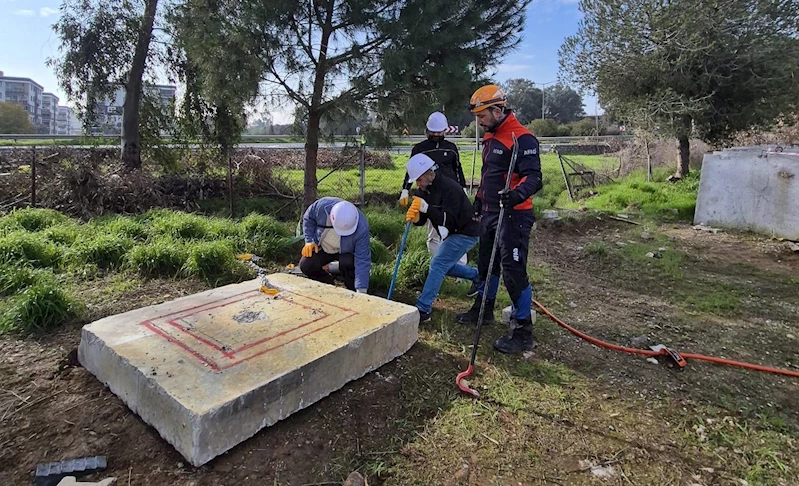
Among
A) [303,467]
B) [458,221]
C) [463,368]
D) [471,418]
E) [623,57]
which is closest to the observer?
[303,467]

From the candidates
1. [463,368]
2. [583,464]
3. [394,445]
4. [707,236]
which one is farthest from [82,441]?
[707,236]

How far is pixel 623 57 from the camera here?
398 inches

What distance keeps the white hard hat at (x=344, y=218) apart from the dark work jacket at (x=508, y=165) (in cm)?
97

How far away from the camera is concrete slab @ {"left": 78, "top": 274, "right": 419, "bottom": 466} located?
209 cm

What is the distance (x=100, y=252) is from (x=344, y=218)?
278 centimetres

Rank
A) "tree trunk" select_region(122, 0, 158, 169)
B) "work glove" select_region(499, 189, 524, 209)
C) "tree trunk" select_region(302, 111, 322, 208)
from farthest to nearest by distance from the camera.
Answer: "tree trunk" select_region(122, 0, 158, 169), "tree trunk" select_region(302, 111, 322, 208), "work glove" select_region(499, 189, 524, 209)

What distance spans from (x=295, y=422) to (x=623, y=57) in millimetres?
10539

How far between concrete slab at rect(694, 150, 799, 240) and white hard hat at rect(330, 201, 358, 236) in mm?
6578

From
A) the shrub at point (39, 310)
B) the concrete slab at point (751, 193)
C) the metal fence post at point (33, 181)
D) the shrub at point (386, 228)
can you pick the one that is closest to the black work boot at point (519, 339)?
the shrub at point (386, 228)

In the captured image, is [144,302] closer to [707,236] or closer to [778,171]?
[707,236]

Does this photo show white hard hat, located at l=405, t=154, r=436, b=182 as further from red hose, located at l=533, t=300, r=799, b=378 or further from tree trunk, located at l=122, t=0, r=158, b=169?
tree trunk, located at l=122, t=0, r=158, b=169

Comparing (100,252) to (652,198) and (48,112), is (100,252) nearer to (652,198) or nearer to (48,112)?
(652,198)

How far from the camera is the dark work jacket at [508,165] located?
10.1 ft

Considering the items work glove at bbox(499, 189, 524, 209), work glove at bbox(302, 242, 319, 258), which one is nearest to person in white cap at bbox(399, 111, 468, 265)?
work glove at bbox(302, 242, 319, 258)
